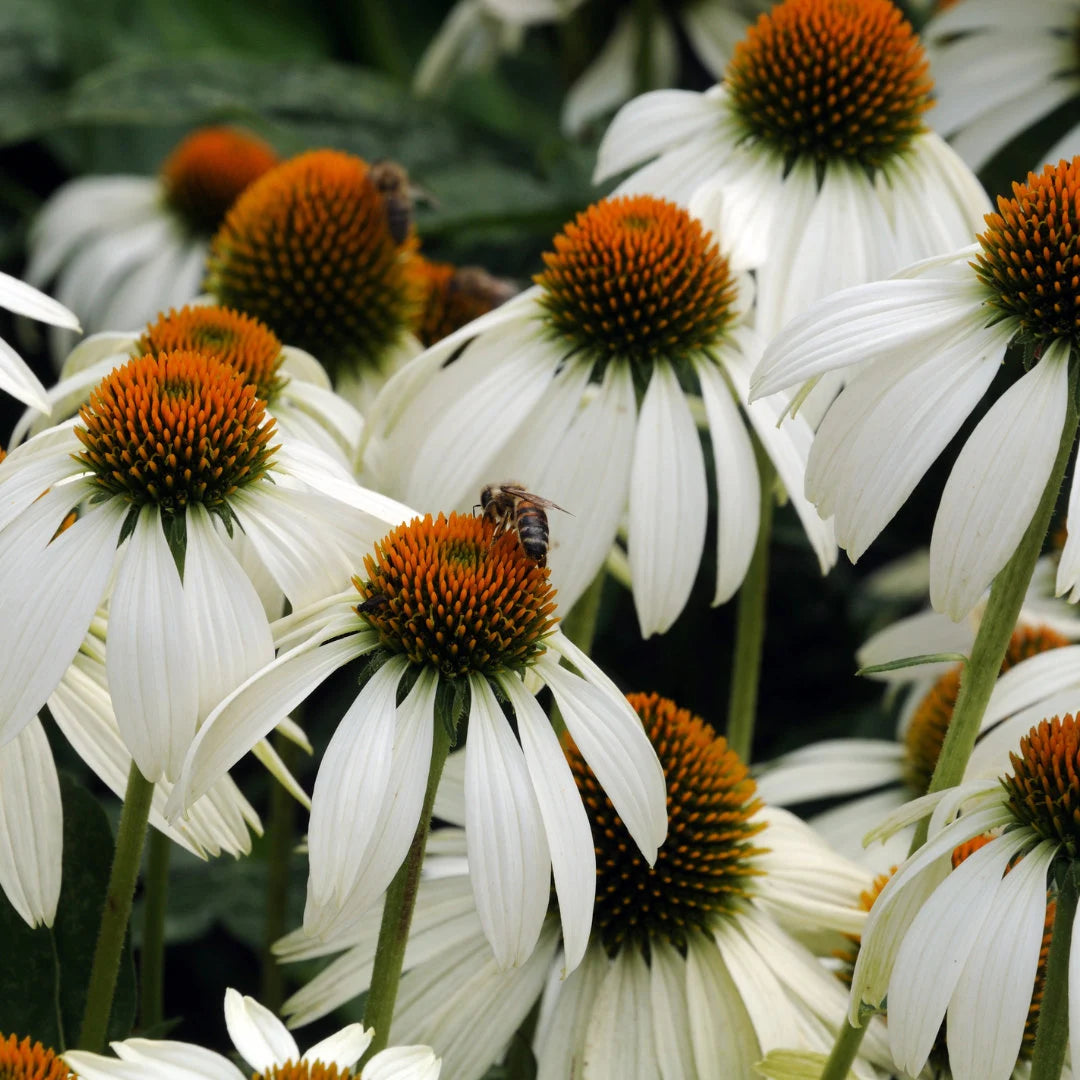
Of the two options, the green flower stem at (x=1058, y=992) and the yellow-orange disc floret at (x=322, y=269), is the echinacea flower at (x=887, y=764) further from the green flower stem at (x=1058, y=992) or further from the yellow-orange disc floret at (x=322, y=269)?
the yellow-orange disc floret at (x=322, y=269)

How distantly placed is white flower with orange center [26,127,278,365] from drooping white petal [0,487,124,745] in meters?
0.98

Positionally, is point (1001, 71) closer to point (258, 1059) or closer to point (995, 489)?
point (995, 489)

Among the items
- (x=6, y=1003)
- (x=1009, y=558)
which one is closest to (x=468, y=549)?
(x=1009, y=558)

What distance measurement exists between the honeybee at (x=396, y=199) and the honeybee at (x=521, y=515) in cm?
46

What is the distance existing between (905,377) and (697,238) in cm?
34

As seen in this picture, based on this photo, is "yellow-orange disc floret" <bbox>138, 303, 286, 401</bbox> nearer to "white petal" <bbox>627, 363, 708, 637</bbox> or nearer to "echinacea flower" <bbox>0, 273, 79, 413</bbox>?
"echinacea flower" <bbox>0, 273, 79, 413</bbox>

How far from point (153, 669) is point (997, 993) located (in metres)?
0.39

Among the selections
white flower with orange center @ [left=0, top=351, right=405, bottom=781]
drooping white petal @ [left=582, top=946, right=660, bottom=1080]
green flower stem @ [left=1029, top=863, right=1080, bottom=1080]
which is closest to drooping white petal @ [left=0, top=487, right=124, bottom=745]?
white flower with orange center @ [left=0, top=351, right=405, bottom=781]

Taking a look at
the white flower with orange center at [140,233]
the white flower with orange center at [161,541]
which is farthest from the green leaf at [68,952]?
the white flower with orange center at [140,233]

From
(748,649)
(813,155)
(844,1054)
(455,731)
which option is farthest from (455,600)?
(813,155)

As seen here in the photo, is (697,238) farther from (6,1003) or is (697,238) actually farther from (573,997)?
(6,1003)

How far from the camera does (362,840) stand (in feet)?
2.15

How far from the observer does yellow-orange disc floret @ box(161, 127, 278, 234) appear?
173 cm

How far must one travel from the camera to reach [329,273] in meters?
1.21
